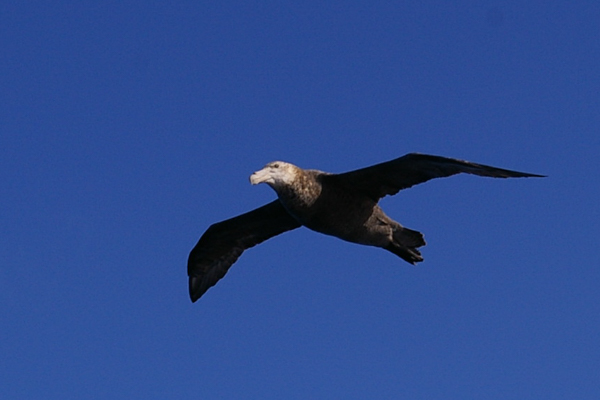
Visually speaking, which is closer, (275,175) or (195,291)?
(275,175)

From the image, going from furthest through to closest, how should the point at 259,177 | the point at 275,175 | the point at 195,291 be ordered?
the point at 195,291 → the point at 275,175 → the point at 259,177

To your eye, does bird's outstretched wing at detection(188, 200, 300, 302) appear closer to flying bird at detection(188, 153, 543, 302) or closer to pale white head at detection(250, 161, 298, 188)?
flying bird at detection(188, 153, 543, 302)

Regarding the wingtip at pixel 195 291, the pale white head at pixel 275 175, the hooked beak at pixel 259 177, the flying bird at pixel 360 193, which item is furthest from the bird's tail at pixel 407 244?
the wingtip at pixel 195 291

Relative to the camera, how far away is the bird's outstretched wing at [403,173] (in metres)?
12.0

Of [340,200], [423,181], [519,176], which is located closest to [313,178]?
[340,200]

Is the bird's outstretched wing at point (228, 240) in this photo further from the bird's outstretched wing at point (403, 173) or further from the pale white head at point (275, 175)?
the pale white head at point (275, 175)

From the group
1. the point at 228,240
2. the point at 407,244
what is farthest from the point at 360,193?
the point at 228,240

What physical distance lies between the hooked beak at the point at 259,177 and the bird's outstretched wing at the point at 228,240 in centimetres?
215

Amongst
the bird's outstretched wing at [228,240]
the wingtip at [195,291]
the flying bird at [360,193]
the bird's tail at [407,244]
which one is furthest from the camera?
the wingtip at [195,291]

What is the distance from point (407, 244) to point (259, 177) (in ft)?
9.51

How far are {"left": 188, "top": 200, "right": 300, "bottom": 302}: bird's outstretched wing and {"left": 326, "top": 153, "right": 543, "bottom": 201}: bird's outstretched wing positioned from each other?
5.97ft

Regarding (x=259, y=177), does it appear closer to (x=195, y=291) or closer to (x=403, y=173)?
(x=403, y=173)

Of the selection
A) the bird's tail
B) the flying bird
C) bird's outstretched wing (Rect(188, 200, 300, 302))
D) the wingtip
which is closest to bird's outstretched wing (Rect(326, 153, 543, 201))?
the flying bird

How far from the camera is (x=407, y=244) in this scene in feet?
46.5
